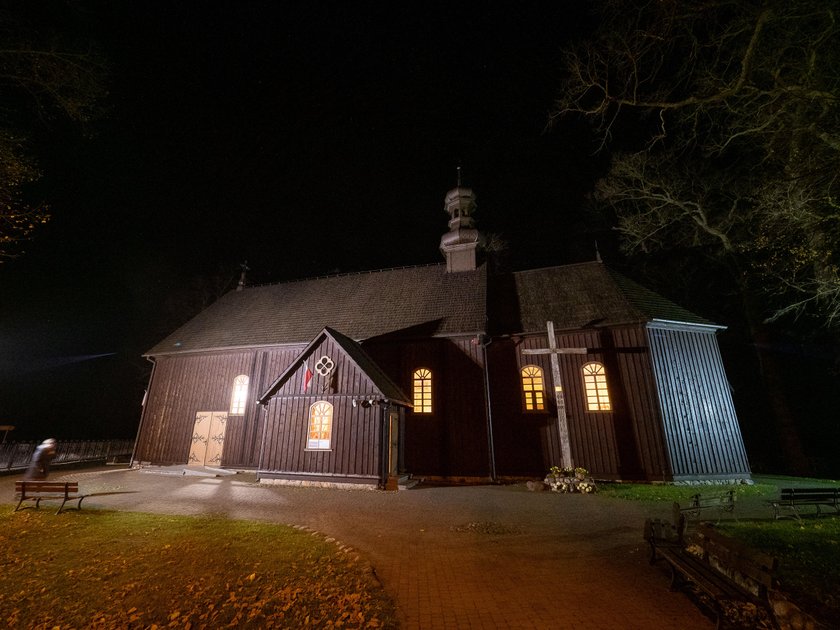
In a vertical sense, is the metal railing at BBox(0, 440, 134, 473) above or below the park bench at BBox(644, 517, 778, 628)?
above

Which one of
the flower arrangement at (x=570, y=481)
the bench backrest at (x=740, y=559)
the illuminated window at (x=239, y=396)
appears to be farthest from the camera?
the illuminated window at (x=239, y=396)

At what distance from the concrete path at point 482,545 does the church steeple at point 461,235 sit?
35.5ft

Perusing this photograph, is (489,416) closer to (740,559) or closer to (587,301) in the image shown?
(587,301)

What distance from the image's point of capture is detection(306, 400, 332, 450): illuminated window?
43.1ft

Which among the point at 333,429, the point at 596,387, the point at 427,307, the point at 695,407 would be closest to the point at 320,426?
the point at 333,429

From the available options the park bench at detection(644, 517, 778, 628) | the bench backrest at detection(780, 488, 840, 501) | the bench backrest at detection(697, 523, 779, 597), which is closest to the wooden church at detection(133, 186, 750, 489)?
the bench backrest at detection(780, 488, 840, 501)

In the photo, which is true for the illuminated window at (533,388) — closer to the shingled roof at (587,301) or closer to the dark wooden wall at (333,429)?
the shingled roof at (587,301)

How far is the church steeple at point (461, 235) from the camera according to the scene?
19203 millimetres

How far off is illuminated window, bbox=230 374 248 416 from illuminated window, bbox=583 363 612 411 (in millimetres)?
14243

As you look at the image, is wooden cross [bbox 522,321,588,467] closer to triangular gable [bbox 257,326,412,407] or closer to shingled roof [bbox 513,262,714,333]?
shingled roof [bbox 513,262,714,333]

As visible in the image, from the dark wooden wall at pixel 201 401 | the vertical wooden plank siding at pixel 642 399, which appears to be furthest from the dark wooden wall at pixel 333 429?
the vertical wooden plank siding at pixel 642 399

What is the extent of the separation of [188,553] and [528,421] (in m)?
11.3

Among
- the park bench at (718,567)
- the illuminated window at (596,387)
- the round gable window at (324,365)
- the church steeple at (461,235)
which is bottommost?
the park bench at (718,567)

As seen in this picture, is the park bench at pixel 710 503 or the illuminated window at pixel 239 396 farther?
the illuminated window at pixel 239 396
